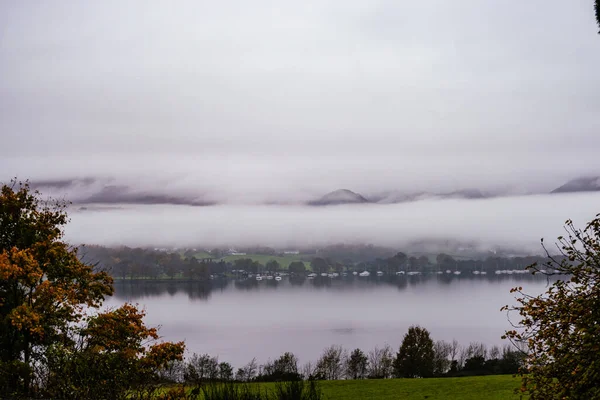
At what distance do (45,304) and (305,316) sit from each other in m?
111

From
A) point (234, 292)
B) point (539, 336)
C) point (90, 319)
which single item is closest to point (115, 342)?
point (90, 319)

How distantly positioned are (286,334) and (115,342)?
8408 cm

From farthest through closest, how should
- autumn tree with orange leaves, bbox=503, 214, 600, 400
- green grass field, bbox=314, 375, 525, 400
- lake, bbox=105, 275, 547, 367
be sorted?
lake, bbox=105, 275, 547, 367 < green grass field, bbox=314, 375, 525, 400 < autumn tree with orange leaves, bbox=503, 214, 600, 400

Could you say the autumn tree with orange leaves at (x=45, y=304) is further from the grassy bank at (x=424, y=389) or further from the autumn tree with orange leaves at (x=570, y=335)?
the autumn tree with orange leaves at (x=570, y=335)

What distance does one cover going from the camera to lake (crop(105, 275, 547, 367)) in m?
87.3

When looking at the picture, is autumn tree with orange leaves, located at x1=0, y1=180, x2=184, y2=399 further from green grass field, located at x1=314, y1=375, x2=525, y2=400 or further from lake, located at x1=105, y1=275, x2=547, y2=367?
lake, located at x1=105, y1=275, x2=547, y2=367

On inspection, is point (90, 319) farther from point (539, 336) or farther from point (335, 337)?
point (335, 337)

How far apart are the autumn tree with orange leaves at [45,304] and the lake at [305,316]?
176 ft

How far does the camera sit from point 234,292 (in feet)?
624

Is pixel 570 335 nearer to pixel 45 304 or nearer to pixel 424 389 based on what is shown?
pixel 424 389

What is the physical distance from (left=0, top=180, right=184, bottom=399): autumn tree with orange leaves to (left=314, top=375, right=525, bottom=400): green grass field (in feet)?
22.2

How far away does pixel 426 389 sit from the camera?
789 inches

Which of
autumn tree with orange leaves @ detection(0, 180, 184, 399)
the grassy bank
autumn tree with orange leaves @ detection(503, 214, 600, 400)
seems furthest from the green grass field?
autumn tree with orange leaves @ detection(503, 214, 600, 400)

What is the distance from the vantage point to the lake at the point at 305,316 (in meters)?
Answer: 87.3
